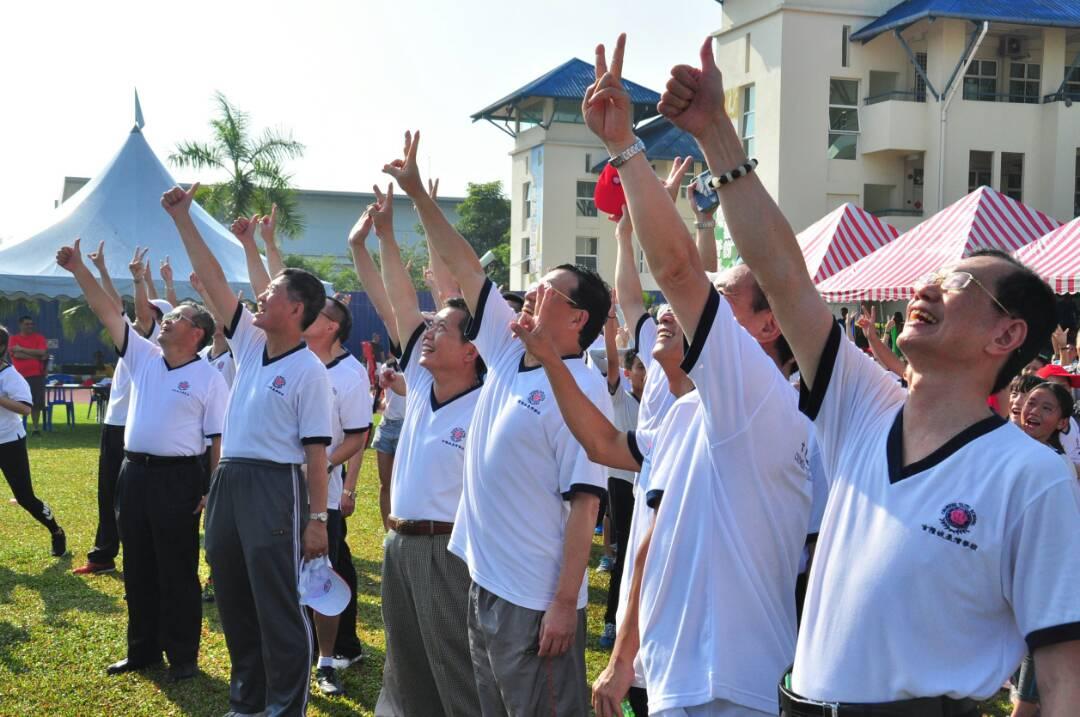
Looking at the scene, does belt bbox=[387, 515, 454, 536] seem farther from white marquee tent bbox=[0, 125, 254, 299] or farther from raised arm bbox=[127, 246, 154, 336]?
white marquee tent bbox=[0, 125, 254, 299]

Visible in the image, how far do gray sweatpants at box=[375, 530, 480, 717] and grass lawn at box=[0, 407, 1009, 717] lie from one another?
1585 millimetres

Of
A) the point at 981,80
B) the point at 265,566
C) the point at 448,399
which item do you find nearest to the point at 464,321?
the point at 448,399

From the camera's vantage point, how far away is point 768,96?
30594mm

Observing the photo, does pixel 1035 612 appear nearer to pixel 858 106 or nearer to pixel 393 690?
pixel 393 690

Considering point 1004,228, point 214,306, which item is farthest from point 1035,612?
point 1004,228

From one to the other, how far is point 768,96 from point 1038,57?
24.3 feet

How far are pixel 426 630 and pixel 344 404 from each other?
2.76 metres

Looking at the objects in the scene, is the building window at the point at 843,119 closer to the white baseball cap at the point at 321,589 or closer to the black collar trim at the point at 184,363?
the black collar trim at the point at 184,363

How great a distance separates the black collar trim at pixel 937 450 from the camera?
2275 millimetres

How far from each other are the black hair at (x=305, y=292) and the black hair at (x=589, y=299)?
A: 1871mm

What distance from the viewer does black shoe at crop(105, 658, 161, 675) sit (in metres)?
6.67

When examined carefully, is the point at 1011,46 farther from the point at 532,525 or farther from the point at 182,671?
the point at 532,525

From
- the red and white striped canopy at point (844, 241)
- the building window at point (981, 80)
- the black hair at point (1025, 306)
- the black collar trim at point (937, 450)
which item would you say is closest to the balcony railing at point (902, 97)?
the building window at point (981, 80)

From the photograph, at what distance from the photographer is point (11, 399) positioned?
31.2 feet
